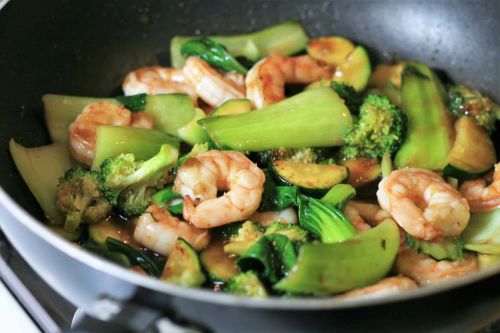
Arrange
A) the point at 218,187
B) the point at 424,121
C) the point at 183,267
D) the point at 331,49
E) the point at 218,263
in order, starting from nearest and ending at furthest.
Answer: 1. the point at 183,267
2. the point at 218,263
3. the point at 218,187
4. the point at 424,121
5. the point at 331,49

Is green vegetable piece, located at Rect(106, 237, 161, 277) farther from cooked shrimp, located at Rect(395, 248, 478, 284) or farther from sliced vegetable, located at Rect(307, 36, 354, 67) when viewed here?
sliced vegetable, located at Rect(307, 36, 354, 67)

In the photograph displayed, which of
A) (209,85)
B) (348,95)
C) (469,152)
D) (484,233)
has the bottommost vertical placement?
(484,233)

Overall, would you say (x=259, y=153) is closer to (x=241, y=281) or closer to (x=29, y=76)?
(x=241, y=281)

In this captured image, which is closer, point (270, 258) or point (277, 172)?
point (270, 258)

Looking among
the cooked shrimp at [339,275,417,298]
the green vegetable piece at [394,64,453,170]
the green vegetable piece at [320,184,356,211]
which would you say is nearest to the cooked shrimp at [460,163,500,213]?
the green vegetable piece at [394,64,453,170]

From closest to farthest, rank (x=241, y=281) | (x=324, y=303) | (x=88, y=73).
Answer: (x=324, y=303) < (x=241, y=281) < (x=88, y=73)

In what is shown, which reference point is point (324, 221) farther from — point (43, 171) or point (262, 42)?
point (262, 42)

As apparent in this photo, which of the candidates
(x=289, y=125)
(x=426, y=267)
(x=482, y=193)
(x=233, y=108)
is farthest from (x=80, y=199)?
(x=482, y=193)

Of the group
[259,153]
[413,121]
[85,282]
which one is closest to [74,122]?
[259,153]
